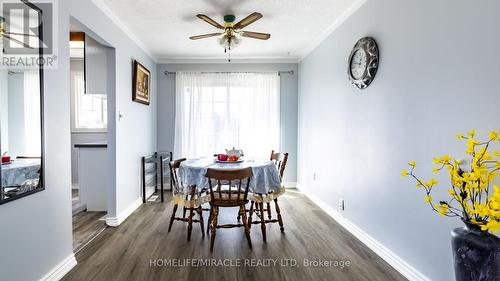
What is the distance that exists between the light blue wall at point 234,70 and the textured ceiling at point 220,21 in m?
0.41

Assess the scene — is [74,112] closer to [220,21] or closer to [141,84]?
[141,84]

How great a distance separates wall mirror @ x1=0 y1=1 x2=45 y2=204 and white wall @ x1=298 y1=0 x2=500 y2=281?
8.93 feet

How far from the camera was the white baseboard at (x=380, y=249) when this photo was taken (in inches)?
79.4

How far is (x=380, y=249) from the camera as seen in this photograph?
243 centimetres

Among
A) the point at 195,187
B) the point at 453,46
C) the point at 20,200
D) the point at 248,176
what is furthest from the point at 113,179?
the point at 453,46

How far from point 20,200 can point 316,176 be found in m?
3.52

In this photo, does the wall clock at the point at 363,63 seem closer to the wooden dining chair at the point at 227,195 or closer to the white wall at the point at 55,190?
the wooden dining chair at the point at 227,195

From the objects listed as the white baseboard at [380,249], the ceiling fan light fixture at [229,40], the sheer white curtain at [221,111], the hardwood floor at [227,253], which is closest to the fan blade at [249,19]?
the ceiling fan light fixture at [229,40]

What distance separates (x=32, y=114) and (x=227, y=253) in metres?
1.90

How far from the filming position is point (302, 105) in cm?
488

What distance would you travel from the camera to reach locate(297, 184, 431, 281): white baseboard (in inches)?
79.4

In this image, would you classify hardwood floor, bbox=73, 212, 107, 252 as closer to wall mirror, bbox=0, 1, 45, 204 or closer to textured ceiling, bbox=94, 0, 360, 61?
wall mirror, bbox=0, 1, 45, 204

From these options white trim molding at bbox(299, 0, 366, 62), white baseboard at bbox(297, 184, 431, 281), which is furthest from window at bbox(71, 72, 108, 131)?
white baseboard at bbox(297, 184, 431, 281)

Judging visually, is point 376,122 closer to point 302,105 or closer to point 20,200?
point 302,105
